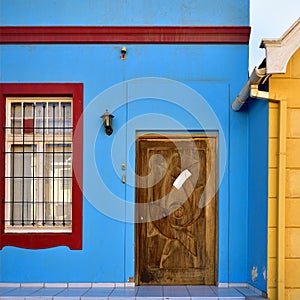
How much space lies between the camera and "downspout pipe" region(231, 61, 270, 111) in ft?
15.1

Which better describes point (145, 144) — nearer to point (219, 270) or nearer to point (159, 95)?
point (159, 95)

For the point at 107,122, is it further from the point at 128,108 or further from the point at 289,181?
the point at 289,181

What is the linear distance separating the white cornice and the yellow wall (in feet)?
1.28

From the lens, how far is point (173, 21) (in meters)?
5.80

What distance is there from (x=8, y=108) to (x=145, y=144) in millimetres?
1923

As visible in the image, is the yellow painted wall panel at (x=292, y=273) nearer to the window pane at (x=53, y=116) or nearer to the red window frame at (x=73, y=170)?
the red window frame at (x=73, y=170)

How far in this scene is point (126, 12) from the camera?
580cm

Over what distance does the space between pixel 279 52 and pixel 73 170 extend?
9.70 feet

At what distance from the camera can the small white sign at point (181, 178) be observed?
19.1 feet

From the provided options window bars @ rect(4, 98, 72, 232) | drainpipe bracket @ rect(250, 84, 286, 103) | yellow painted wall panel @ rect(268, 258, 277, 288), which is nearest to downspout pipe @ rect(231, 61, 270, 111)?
drainpipe bracket @ rect(250, 84, 286, 103)

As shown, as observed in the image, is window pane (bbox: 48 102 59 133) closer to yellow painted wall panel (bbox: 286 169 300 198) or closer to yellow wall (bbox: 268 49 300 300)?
yellow wall (bbox: 268 49 300 300)

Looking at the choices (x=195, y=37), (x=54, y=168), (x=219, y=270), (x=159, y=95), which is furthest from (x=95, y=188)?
(x=195, y=37)

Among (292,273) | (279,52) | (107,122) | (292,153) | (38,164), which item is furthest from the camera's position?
(38,164)

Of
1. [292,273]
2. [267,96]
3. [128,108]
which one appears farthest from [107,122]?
[292,273]
